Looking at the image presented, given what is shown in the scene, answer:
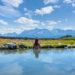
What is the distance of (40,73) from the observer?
10602 mm

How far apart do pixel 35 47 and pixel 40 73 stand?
693 inches

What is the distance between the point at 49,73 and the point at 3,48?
1889cm

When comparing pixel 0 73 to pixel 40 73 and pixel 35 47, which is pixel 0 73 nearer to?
pixel 40 73

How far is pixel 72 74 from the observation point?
10445 mm

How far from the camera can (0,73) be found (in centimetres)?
1060

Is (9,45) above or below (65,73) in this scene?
above

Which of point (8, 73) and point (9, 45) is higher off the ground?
point (9, 45)

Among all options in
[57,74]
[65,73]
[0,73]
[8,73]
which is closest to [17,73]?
[8,73]

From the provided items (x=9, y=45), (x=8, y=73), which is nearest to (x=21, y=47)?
(x=9, y=45)

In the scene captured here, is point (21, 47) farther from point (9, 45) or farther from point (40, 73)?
point (40, 73)

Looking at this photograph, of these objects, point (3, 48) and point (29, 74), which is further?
point (3, 48)

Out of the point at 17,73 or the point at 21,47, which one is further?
the point at 21,47

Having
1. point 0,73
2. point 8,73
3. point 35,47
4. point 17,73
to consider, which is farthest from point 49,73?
point 35,47

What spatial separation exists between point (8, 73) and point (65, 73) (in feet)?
17.5
